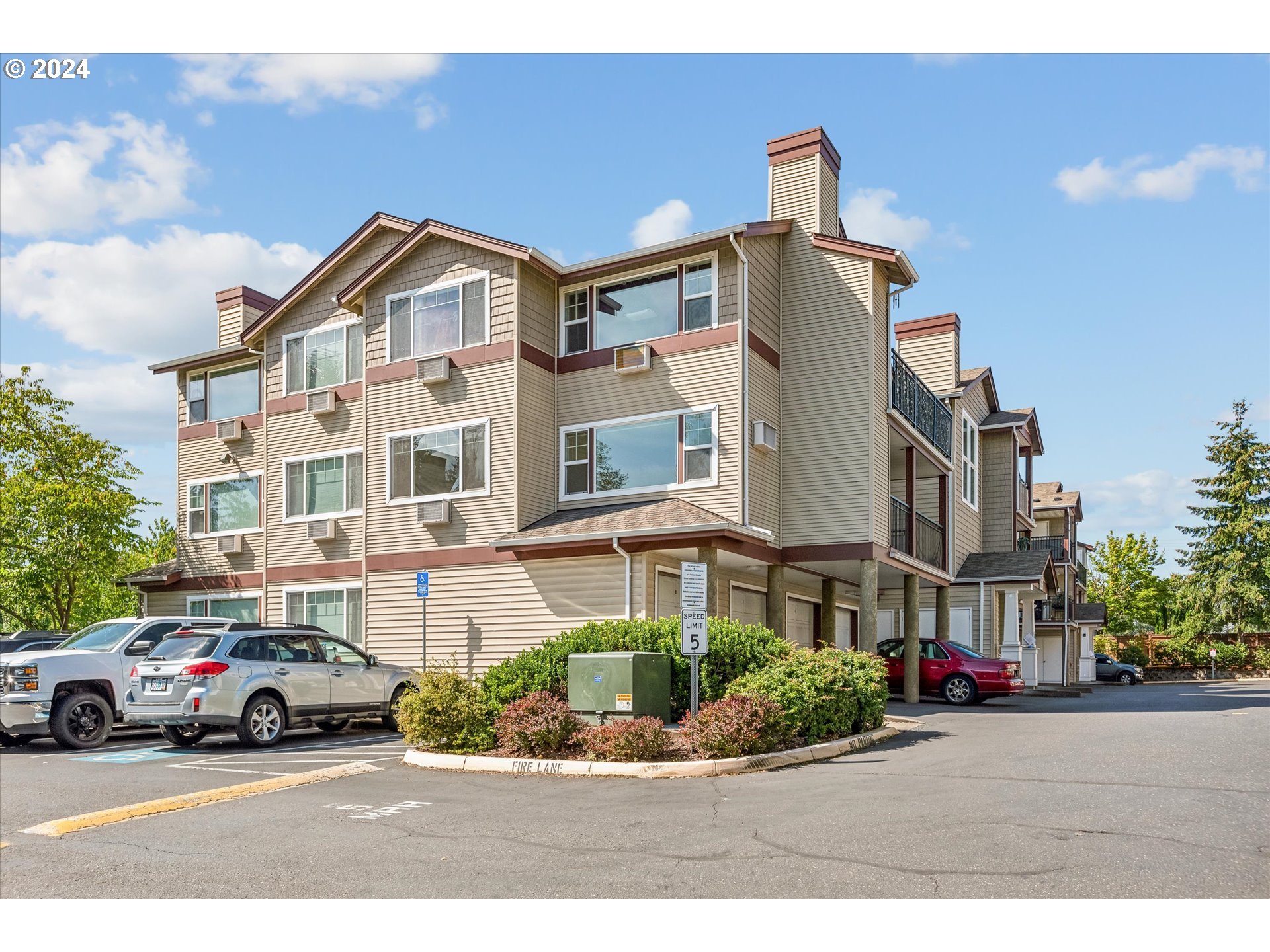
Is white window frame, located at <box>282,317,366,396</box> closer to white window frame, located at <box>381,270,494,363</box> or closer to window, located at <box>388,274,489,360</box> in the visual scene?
white window frame, located at <box>381,270,494,363</box>

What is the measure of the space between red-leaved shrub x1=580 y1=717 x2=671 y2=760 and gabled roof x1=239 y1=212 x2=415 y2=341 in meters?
13.8

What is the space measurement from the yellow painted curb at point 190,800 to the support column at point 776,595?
31.3ft

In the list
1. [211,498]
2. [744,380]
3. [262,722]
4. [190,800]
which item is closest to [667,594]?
[744,380]

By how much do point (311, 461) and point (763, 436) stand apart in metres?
10.2

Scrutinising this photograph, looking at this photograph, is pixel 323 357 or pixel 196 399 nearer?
pixel 323 357

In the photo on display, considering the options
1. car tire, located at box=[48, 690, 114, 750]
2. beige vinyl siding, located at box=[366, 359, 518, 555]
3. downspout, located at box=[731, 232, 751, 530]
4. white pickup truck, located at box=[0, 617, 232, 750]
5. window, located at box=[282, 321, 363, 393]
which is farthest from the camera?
window, located at box=[282, 321, 363, 393]

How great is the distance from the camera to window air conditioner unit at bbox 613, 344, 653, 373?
20.3 m

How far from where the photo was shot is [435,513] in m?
20.9

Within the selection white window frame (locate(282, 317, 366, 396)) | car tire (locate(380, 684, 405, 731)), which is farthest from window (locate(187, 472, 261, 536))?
car tire (locate(380, 684, 405, 731))

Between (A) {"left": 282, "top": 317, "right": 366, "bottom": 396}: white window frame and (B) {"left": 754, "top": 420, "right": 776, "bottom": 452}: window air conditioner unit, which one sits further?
(A) {"left": 282, "top": 317, "right": 366, "bottom": 396}: white window frame

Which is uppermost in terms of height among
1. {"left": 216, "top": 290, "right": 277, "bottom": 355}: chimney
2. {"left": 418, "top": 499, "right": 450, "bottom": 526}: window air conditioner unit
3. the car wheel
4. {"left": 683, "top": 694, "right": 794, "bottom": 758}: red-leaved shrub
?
{"left": 216, "top": 290, "right": 277, "bottom": 355}: chimney

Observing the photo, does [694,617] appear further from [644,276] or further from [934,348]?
[934,348]

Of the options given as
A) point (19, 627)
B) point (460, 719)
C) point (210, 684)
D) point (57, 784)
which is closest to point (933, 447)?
point (460, 719)

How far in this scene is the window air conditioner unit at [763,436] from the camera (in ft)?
65.0
